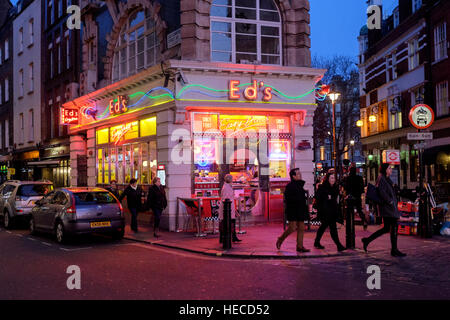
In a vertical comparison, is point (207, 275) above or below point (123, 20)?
below

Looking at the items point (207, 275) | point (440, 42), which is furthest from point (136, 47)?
point (440, 42)

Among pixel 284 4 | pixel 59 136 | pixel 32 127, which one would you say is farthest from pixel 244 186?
pixel 32 127

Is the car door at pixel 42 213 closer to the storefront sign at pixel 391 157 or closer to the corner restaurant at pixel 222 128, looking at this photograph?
the corner restaurant at pixel 222 128

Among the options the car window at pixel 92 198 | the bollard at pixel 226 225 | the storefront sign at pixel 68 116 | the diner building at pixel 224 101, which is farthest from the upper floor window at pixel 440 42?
the car window at pixel 92 198

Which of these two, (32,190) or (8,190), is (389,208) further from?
(8,190)

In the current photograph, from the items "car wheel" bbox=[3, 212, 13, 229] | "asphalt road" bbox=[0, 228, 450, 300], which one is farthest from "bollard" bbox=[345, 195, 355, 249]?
"car wheel" bbox=[3, 212, 13, 229]

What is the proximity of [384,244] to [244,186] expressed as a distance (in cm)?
562

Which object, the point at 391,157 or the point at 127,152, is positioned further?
the point at 127,152

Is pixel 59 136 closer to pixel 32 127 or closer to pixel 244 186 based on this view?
pixel 32 127

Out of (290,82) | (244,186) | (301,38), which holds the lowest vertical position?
(244,186)

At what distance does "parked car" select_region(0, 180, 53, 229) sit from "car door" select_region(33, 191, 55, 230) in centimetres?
236

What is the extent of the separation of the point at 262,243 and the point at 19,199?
31.0 ft

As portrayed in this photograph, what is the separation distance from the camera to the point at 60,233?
11828mm

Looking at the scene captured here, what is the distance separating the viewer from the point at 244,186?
593 inches
